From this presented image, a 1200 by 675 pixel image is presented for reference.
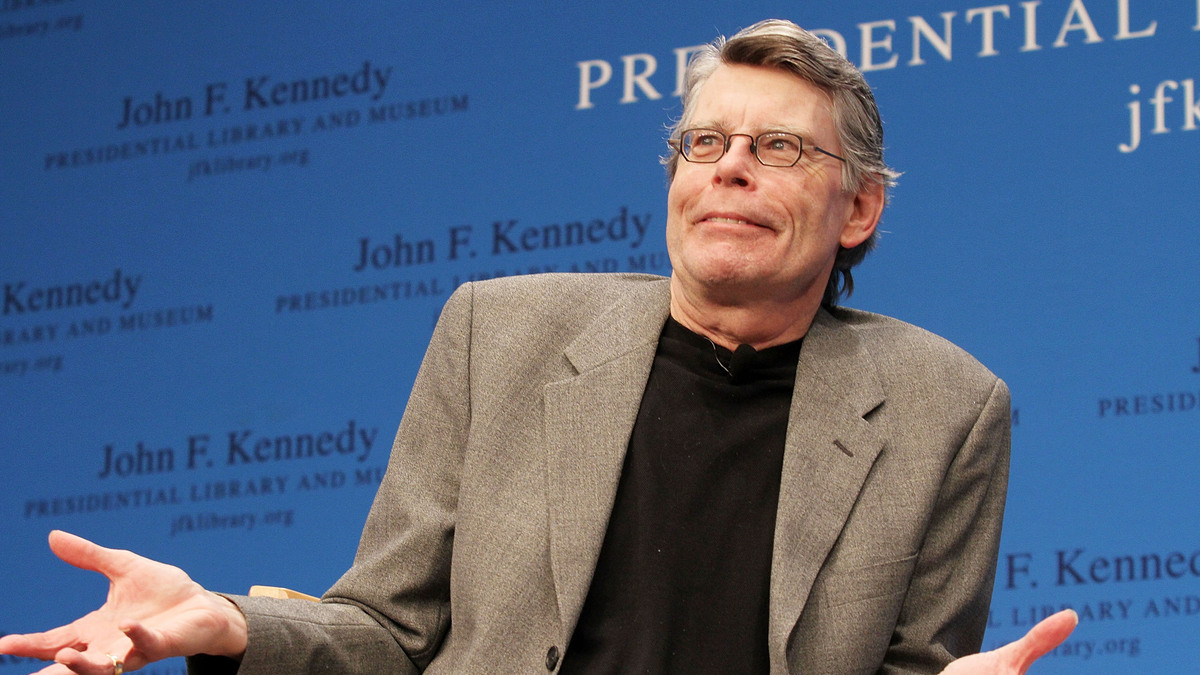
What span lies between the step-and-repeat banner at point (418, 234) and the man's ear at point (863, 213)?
956 mm

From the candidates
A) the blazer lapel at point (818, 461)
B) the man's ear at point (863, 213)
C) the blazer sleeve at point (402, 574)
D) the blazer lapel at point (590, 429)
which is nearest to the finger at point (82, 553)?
the blazer sleeve at point (402, 574)

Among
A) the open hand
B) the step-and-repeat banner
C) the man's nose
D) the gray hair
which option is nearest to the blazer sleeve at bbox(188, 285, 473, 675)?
the man's nose

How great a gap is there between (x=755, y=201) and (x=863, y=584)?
54cm

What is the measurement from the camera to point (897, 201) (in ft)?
10.6

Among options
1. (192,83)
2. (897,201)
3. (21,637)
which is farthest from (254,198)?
(21,637)

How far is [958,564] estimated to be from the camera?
1.94 meters

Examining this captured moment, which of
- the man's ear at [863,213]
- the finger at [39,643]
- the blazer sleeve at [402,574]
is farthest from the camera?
the man's ear at [863,213]

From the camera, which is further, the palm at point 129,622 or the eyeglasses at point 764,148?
the eyeglasses at point 764,148

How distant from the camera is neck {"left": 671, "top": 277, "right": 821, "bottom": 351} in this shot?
2.07 m

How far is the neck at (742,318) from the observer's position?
6.81 feet

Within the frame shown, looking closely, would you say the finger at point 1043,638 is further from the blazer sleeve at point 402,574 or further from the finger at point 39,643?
the finger at point 39,643

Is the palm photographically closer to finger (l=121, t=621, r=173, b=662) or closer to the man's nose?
finger (l=121, t=621, r=173, b=662)

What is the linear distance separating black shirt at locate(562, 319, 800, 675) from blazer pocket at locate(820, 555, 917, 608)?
0.08 meters

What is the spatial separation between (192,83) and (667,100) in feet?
4.63
